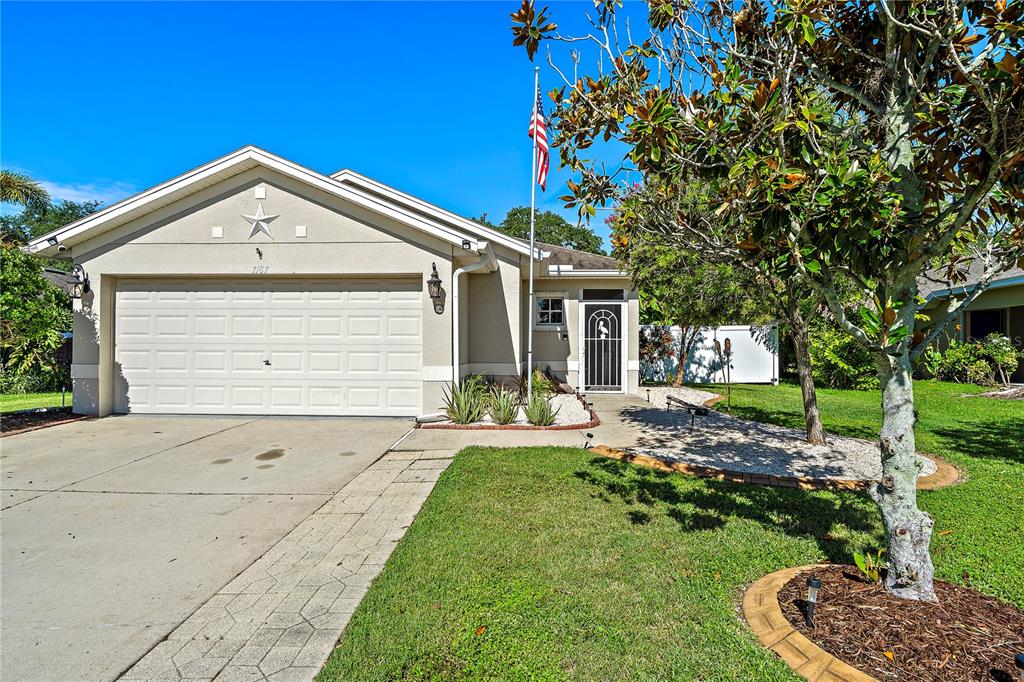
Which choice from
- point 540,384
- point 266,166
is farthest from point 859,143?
point 266,166

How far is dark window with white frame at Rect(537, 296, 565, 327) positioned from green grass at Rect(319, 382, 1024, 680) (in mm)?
7105

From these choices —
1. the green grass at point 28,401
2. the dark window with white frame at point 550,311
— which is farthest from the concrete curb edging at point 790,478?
the green grass at point 28,401

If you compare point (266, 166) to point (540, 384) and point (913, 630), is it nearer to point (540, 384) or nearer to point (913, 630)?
point (540, 384)

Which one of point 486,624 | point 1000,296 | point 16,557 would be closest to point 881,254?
point 486,624

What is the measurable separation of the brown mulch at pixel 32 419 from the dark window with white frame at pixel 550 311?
10061mm

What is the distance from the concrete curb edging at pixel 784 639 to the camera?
232 centimetres

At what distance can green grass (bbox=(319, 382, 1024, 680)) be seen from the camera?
8.34 ft

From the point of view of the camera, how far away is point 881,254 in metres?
2.72

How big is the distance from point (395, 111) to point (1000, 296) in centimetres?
1818

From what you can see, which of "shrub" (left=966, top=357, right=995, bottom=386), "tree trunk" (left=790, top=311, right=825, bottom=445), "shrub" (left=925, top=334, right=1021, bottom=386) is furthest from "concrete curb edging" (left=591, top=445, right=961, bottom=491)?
"shrub" (left=966, top=357, right=995, bottom=386)

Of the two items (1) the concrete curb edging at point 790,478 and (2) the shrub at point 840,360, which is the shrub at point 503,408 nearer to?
(1) the concrete curb edging at point 790,478

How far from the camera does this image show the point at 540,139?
9.12 metres

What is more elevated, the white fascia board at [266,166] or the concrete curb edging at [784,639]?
the white fascia board at [266,166]

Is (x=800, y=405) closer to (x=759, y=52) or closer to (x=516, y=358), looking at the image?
(x=516, y=358)
